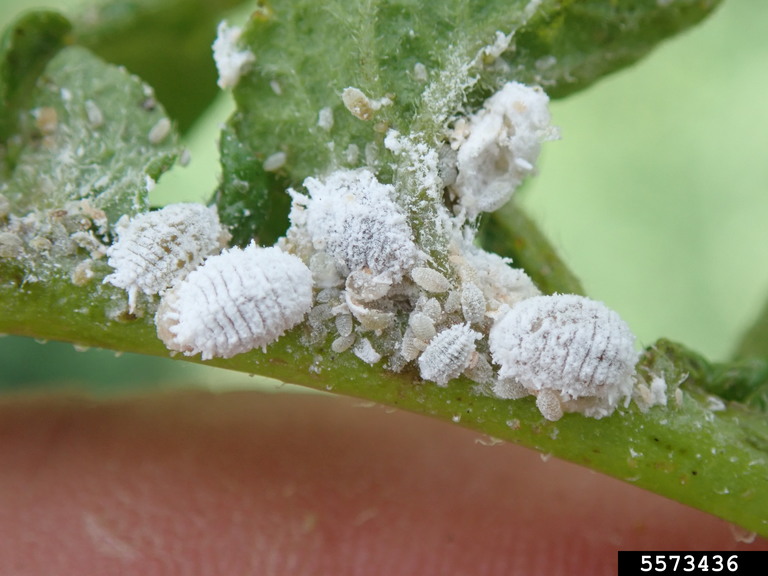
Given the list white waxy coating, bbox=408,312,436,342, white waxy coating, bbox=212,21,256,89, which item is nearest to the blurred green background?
white waxy coating, bbox=212,21,256,89

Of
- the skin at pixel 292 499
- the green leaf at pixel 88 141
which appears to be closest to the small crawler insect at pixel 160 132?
the green leaf at pixel 88 141

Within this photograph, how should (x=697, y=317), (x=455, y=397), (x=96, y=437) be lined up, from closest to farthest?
1. (x=455, y=397)
2. (x=96, y=437)
3. (x=697, y=317)

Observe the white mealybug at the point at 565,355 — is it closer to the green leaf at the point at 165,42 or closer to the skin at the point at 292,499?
the skin at the point at 292,499

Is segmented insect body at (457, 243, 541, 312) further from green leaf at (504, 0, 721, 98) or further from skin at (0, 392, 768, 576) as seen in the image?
skin at (0, 392, 768, 576)

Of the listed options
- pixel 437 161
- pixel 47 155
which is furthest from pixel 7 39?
pixel 437 161

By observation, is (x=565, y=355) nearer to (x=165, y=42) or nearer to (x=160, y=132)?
(x=160, y=132)

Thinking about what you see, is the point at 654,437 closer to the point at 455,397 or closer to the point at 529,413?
the point at 529,413

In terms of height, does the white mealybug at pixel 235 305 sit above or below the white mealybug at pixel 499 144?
below

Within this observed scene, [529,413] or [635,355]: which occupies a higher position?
[635,355]
